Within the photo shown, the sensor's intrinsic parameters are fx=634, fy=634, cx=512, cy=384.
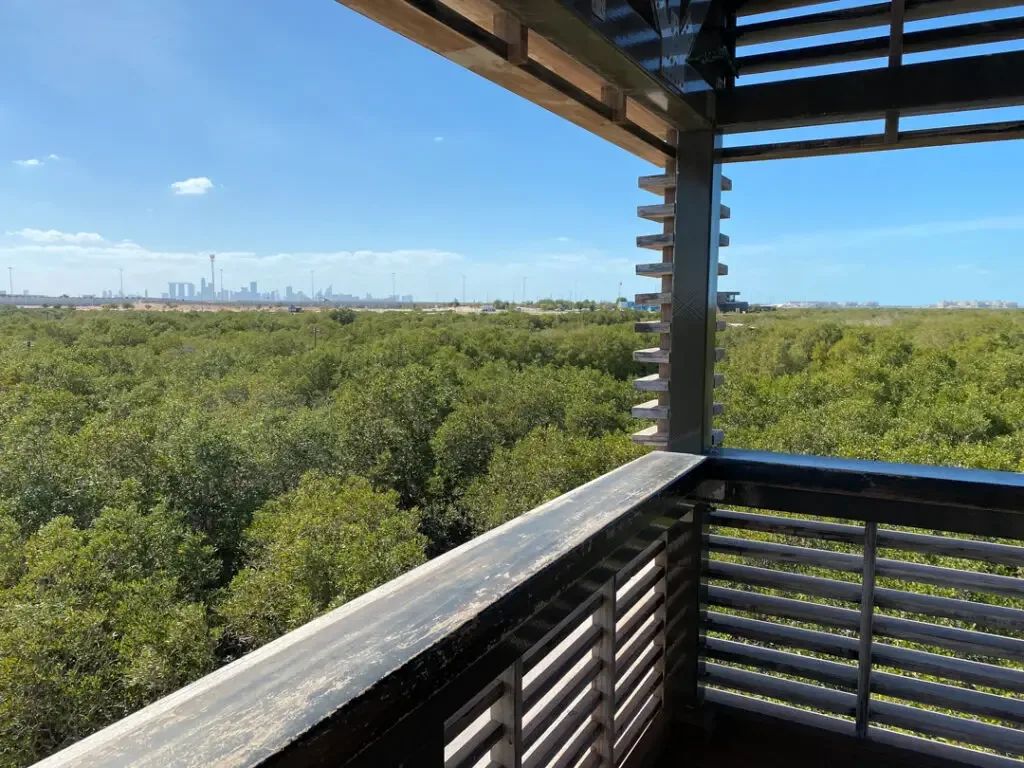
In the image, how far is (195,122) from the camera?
9.06 metres

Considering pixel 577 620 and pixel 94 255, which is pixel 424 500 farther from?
pixel 577 620

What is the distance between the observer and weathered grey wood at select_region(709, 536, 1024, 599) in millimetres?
A: 1546

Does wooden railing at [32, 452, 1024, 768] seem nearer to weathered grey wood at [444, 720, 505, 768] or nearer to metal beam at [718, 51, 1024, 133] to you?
weathered grey wood at [444, 720, 505, 768]

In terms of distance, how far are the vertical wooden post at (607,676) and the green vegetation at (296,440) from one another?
1.16m

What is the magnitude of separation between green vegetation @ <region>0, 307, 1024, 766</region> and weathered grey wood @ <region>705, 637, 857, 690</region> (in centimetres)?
101

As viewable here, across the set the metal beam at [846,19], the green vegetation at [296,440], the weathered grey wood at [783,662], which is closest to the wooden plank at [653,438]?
the green vegetation at [296,440]

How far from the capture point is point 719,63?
1.77 meters

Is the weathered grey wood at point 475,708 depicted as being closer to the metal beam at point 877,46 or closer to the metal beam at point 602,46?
the metal beam at point 602,46

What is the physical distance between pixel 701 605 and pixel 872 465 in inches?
23.7

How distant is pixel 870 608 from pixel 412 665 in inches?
58.9

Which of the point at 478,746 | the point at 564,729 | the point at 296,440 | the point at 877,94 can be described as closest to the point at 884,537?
the point at 564,729

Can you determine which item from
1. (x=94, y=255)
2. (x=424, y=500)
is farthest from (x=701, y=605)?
(x=424, y=500)

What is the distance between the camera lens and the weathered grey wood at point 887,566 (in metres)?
1.55

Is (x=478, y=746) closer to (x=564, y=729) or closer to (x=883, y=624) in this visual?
(x=564, y=729)
